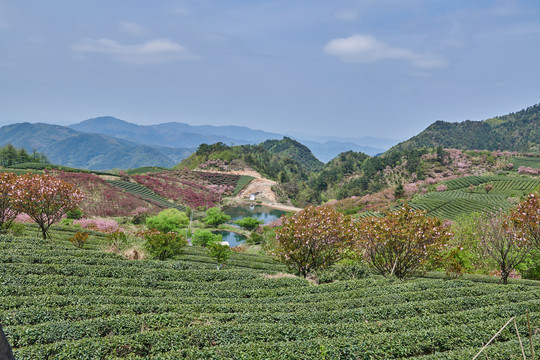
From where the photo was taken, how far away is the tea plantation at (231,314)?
23.5 feet

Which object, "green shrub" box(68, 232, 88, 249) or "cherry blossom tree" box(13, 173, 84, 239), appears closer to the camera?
"cherry blossom tree" box(13, 173, 84, 239)

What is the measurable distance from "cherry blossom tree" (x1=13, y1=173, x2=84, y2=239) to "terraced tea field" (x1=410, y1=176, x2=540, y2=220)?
147ft

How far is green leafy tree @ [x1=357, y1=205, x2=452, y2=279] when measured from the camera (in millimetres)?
14000

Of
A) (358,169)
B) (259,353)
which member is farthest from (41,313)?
(358,169)

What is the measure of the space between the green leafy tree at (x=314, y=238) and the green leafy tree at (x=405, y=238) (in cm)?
103

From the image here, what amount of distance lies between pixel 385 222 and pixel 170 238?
39.0 ft

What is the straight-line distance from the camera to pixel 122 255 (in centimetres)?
1652

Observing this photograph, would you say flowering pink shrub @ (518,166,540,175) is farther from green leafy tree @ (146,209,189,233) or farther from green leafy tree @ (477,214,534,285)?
green leafy tree @ (146,209,189,233)

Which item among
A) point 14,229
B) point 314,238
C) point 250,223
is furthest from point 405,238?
point 250,223

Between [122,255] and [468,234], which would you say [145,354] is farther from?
[468,234]

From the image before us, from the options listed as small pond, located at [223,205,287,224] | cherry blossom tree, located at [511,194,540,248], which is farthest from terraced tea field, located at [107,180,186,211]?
cherry blossom tree, located at [511,194,540,248]

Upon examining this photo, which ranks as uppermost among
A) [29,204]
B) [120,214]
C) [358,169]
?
[358,169]

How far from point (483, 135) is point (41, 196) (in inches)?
8422

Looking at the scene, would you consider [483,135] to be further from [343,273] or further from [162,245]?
[162,245]
